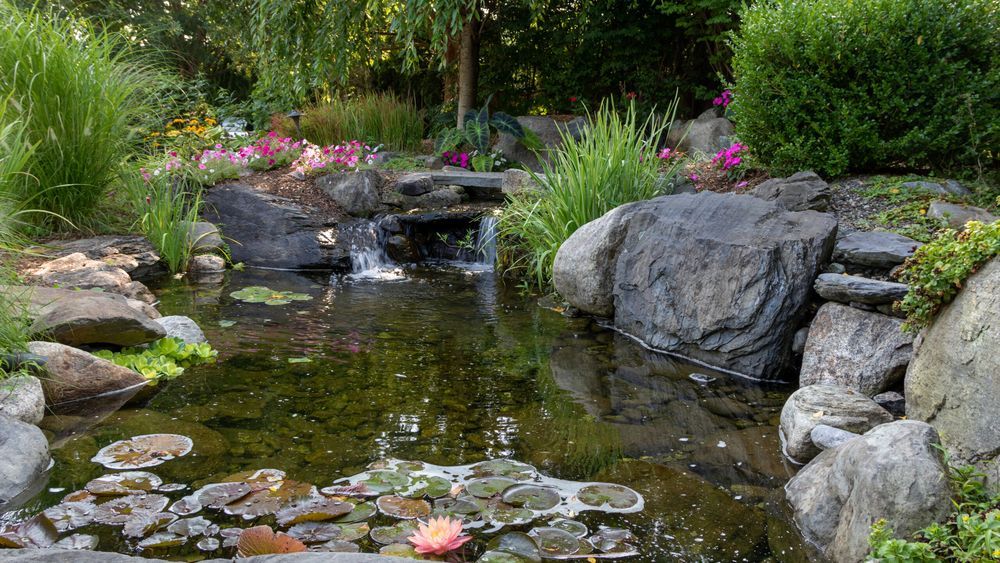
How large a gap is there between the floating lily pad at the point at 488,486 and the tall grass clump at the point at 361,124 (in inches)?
352

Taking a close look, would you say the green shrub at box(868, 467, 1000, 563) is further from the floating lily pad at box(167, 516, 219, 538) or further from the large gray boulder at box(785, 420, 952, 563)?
the floating lily pad at box(167, 516, 219, 538)

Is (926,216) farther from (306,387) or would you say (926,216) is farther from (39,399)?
(39,399)

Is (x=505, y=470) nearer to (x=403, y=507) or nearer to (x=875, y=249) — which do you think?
(x=403, y=507)

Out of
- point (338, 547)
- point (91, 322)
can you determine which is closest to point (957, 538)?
point (338, 547)

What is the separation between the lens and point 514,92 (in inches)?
517

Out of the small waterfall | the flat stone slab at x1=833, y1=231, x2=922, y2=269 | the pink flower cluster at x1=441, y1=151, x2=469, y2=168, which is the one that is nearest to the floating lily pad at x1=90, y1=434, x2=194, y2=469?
the flat stone slab at x1=833, y1=231, x2=922, y2=269

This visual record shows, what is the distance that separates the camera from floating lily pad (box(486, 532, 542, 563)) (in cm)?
234

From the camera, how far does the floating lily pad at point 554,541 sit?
2.39 metres

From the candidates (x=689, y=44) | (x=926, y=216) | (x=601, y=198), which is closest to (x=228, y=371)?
(x=601, y=198)

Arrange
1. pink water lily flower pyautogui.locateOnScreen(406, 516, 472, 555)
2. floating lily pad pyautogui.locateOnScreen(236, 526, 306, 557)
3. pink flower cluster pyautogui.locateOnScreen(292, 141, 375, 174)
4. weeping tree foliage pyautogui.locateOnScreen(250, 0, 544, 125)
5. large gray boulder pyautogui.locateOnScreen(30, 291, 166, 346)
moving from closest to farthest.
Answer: pink water lily flower pyautogui.locateOnScreen(406, 516, 472, 555), floating lily pad pyautogui.locateOnScreen(236, 526, 306, 557), large gray boulder pyautogui.locateOnScreen(30, 291, 166, 346), weeping tree foliage pyautogui.locateOnScreen(250, 0, 544, 125), pink flower cluster pyautogui.locateOnScreen(292, 141, 375, 174)

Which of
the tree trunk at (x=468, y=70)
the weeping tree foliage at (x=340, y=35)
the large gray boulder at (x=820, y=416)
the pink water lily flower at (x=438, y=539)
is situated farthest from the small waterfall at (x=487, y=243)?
the pink water lily flower at (x=438, y=539)

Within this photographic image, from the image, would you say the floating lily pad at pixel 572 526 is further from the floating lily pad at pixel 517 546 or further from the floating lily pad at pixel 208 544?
the floating lily pad at pixel 208 544

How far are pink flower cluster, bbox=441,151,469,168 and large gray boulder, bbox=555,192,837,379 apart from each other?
485 centimetres

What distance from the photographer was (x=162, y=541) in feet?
7.79
